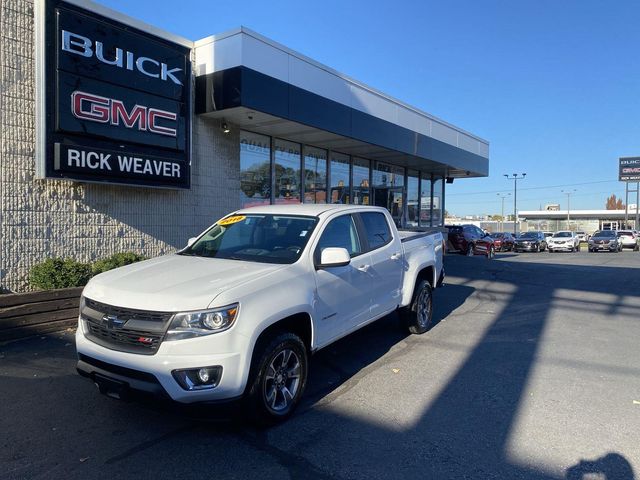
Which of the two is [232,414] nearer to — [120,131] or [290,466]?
[290,466]

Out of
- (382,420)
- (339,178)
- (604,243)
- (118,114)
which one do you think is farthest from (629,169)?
(382,420)

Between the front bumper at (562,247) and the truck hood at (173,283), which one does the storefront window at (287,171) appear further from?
the front bumper at (562,247)

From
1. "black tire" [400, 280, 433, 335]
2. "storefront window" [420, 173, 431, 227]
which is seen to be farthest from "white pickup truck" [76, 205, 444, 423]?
"storefront window" [420, 173, 431, 227]

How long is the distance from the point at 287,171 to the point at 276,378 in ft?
33.5

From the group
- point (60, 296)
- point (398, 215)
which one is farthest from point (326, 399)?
point (398, 215)

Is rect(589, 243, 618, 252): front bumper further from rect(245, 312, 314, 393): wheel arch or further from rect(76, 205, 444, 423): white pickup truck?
rect(245, 312, 314, 393): wheel arch

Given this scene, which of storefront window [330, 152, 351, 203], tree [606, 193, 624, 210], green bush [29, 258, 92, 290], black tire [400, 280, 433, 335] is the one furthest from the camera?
tree [606, 193, 624, 210]

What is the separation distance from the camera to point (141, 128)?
877cm

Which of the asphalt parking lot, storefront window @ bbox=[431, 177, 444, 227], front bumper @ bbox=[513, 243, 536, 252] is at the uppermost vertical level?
storefront window @ bbox=[431, 177, 444, 227]

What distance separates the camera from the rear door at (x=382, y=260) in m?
5.54

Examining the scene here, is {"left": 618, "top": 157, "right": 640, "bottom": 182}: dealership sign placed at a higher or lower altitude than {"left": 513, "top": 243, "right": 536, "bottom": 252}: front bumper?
higher

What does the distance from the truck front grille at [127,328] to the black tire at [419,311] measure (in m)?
4.00

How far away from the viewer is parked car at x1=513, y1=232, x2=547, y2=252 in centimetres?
3394

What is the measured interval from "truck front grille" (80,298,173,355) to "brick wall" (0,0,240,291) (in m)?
4.70
